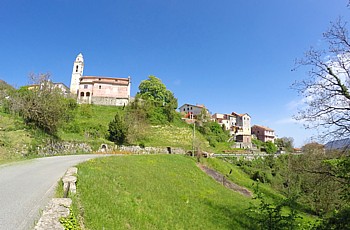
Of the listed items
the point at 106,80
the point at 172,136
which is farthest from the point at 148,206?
the point at 106,80

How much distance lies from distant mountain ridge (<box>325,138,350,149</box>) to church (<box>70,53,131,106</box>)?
183 feet

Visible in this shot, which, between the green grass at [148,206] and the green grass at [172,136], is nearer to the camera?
the green grass at [148,206]

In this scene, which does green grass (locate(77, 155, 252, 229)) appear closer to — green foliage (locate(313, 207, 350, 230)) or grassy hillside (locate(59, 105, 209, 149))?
green foliage (locate(313, 207, 350, 230))

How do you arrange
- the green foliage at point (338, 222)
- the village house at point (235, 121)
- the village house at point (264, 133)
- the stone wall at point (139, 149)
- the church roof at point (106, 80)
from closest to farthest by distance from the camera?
the green foliage at point (338, 222), the stone wall at point (139, 149), the church roof at point (106, 80), the village house at point (235, 121), the village house at point (264, 133)

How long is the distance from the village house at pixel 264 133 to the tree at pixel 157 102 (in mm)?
44415

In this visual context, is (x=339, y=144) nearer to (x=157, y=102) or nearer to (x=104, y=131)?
(x=104, y=131)

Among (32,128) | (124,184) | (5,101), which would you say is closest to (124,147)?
(32,128)

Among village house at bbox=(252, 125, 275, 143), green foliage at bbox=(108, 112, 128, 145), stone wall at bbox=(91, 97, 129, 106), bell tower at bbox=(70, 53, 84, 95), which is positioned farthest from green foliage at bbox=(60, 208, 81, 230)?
village house at bbox=(252, 125, 275, 143)

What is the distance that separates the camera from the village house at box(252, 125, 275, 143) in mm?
91312

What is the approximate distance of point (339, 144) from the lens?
946cm

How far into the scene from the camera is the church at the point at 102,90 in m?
60.6

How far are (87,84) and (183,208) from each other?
196ft

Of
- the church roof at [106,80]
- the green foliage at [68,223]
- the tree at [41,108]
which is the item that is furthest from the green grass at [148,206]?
the church roof at [106,80]

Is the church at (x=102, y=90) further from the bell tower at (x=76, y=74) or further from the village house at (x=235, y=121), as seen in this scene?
the village house at (x=235, y=121)
